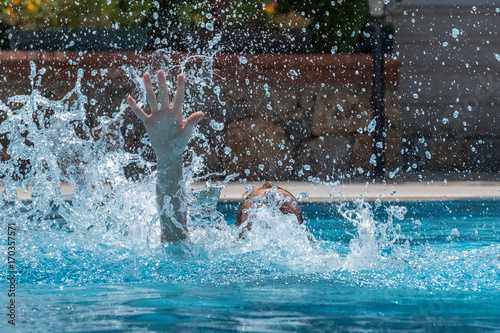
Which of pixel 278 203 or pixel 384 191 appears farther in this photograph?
pixel 384 191

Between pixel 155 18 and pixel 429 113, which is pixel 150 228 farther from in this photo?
pixel 429 113

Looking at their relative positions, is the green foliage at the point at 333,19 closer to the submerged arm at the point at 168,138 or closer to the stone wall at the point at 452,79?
the stone wall at the point at 452,79

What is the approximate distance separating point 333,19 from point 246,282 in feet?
16.0

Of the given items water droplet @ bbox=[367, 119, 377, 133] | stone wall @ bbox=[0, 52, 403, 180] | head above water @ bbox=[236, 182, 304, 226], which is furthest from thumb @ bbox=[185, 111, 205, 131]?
water droplet @ bbox=[367, 119, 377, 133]

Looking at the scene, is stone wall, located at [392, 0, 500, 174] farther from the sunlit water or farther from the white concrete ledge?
the sunlit water

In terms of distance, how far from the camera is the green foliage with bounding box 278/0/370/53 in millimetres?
7422

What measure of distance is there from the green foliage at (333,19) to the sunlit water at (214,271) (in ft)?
10.5

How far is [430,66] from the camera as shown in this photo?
8383 mm

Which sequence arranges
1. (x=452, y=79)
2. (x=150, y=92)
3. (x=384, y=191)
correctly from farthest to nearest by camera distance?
(x=452, y=79) → (x=384, y=191) → (x=150, y=92)

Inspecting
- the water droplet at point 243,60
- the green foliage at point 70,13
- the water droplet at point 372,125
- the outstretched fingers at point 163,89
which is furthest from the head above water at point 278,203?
the green foliage at point 70,13

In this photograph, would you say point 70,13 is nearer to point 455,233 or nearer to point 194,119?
point 455,233

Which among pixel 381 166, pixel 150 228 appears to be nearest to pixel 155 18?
pixel 381 166

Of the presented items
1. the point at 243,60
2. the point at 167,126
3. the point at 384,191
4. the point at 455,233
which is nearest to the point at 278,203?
the point at 167,126

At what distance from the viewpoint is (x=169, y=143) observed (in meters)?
3.08
